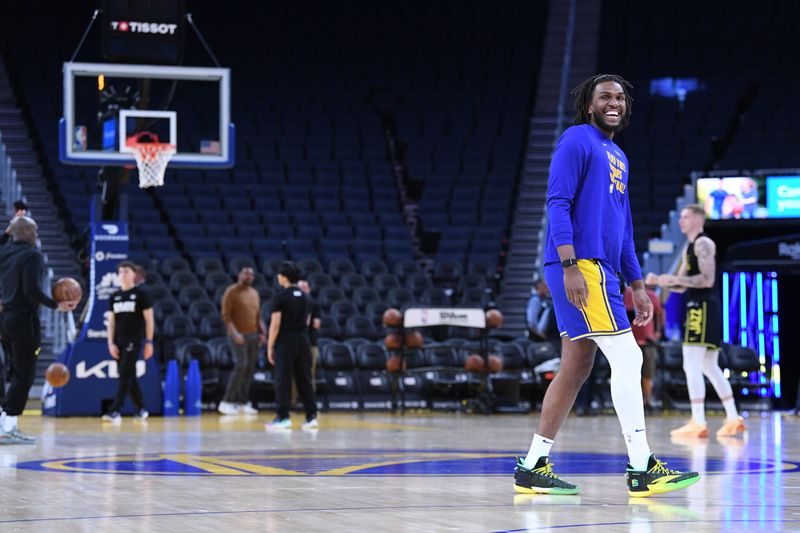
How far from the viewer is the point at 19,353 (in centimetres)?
985

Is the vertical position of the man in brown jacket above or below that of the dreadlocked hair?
below

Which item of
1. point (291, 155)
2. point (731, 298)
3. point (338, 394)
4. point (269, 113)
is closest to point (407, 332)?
point (338, 394)

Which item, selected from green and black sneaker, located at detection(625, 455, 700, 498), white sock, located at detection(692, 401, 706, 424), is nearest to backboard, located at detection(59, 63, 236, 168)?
white sock, located at detection(692, 401, 706, 424)

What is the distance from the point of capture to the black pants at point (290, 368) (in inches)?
510

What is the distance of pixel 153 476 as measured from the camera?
6.88 meters

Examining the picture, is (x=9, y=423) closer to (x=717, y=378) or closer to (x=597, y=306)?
(x=597, y=306)

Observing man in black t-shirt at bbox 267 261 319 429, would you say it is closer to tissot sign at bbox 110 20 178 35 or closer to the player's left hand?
tissot sign at bbox 110 20 178 35

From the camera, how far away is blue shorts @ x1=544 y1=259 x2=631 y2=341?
19.5 feet

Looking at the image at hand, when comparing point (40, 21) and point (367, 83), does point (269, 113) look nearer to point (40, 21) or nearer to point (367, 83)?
point (367, 83)

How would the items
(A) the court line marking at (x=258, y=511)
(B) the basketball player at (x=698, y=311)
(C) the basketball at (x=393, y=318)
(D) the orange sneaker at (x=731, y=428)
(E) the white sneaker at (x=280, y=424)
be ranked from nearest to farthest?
(A) the court line marking at (x=258, y=511)
(B) the basketball player at (x=698, y=311)
(D) the orange sneaker at (x=731, y=428)
(E) the white sneaker at (x=280, y=424)
(C) the basketball at (x=393, y=318)

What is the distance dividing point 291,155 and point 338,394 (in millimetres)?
7448

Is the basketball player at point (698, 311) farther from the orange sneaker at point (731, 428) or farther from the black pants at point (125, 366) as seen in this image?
the black pants at point (125, 366)

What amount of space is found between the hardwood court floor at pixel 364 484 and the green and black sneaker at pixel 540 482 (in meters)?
0.09

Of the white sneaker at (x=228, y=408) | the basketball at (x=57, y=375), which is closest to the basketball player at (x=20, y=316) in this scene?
the basketball at (x=57, y=375)
